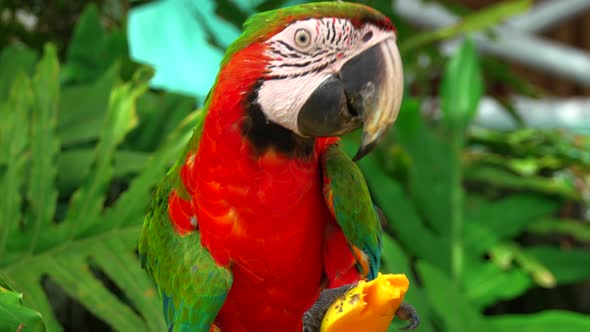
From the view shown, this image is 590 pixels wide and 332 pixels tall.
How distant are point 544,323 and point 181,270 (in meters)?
0.71

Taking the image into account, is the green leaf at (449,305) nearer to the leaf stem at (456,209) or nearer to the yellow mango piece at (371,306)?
the leaf stem at (456,209)

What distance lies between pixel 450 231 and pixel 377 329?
2.70 ft

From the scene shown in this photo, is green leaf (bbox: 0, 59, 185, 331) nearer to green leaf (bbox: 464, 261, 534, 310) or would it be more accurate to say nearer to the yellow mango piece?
the yellow mango piece

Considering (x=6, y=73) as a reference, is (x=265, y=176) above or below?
above

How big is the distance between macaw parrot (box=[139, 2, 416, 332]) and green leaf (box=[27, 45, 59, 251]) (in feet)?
1.22

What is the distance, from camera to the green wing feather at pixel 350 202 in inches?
17.0

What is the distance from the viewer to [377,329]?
0.37 metres

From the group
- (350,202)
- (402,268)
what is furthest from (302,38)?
(402,268)

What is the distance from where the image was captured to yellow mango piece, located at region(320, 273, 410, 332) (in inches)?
14.1

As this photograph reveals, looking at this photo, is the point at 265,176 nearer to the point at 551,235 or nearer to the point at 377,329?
the point at 377,329

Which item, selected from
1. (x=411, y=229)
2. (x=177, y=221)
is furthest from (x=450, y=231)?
(x=177, y=221)

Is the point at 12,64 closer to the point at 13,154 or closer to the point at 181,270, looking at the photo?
the point at 13,154

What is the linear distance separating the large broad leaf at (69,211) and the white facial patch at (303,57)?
1.34 feet

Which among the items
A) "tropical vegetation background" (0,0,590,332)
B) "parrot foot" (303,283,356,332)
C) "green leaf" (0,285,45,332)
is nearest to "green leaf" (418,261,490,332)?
"tropical vegetation background" (0,0,590,332)
